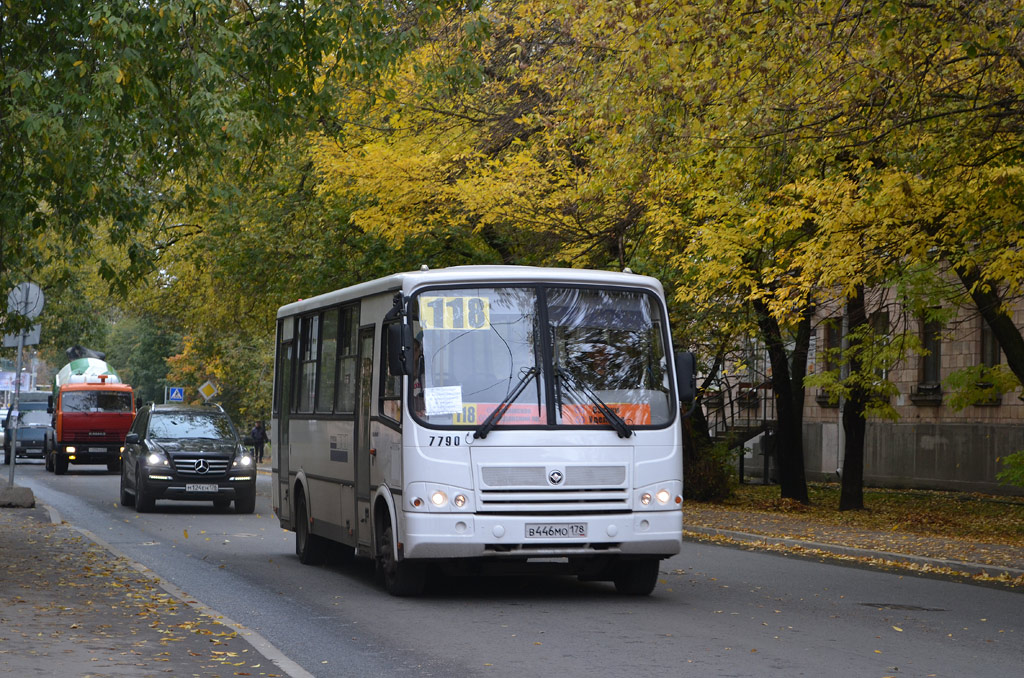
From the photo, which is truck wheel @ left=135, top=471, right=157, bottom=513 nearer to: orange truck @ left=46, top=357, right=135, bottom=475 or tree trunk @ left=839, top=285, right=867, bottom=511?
tree trunk @ left=839, top=285, right=867, bottom=511

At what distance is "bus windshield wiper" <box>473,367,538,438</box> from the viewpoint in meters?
12.3

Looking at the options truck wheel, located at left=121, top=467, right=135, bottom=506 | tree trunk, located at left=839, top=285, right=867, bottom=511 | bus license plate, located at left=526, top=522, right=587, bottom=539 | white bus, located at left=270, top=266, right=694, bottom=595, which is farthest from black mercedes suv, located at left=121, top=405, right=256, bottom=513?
bus license plate, located at left=526, top=522, right=587, bottom=539

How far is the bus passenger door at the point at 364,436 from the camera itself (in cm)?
1356

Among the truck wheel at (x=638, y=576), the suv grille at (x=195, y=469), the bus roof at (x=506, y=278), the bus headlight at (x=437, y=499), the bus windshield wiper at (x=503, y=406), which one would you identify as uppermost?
the bus roof at (x=506, y=278)

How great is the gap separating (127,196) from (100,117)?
2588 mm

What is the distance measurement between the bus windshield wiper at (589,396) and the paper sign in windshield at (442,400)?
2.87 ft

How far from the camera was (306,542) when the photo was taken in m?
16.2

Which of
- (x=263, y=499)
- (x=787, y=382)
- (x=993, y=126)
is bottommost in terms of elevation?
(x=263, y=499)

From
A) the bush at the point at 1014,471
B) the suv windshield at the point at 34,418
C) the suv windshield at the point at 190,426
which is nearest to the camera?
the bush at the point at 1014,471

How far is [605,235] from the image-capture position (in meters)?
25.3

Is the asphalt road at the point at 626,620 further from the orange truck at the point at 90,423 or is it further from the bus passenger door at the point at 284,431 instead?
the orange truck at the point at 90,423

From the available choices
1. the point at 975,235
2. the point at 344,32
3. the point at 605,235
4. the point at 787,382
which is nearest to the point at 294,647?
the point at 344,32

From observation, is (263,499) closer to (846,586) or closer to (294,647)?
(846,586)

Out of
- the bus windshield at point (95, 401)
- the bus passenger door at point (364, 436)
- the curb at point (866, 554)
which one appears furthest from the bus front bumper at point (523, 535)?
the bus windshield at point (95, 401)
